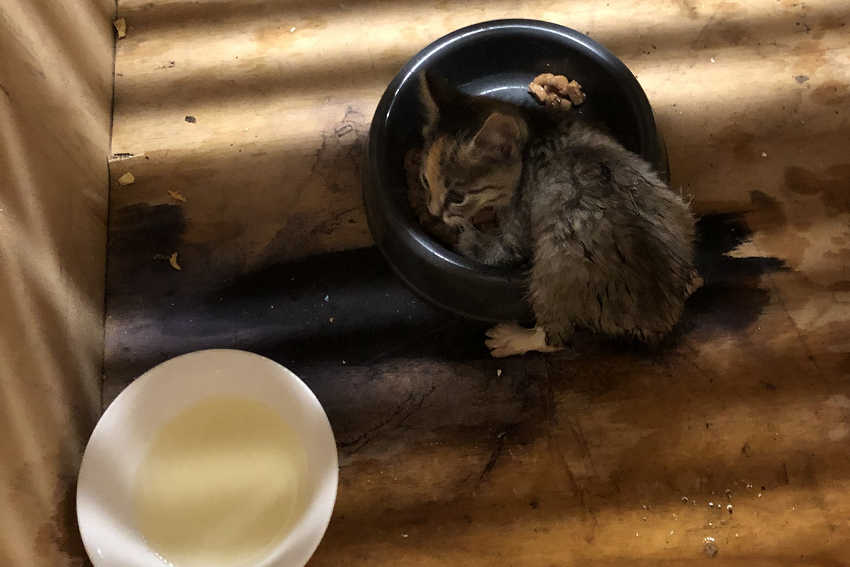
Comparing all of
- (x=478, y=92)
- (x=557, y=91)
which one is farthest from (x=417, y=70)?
(x=557, y=91)

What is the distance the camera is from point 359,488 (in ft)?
4.48

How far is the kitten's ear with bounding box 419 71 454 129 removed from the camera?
133 cm

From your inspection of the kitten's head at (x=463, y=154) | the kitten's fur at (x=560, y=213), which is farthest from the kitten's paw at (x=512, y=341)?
the kitten's head at (x=463, y=154)

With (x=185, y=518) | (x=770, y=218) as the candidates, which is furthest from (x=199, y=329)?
(x=770, y=218)

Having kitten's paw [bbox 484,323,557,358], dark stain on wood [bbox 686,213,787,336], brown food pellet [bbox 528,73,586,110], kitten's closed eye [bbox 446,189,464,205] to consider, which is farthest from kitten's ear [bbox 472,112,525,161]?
dark stain on wood [bbox 686,213,787,336]

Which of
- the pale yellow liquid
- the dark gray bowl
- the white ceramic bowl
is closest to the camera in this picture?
the white ceramic bowl

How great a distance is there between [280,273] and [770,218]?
4.34 feet

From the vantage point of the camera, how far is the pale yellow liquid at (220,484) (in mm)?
1222

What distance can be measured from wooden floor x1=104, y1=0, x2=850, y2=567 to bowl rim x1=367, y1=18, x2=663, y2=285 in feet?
0.80

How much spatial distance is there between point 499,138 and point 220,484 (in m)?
0.96

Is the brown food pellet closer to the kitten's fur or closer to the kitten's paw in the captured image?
the kitten's fur

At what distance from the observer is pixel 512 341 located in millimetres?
1444

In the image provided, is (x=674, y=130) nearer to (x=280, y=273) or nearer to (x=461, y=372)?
(x=461, y=372)

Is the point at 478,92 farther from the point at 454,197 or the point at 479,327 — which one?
the point at 479,327
